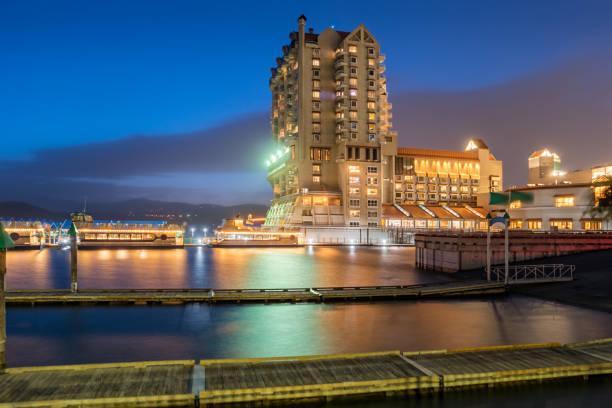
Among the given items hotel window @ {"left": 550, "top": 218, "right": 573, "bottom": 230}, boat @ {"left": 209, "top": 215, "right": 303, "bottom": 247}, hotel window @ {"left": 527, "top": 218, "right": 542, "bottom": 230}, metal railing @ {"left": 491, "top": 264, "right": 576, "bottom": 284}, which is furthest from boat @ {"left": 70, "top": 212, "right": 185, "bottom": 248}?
metal railing @ {"left": 491, "top": 264, "right": 576, "bottom": 284}

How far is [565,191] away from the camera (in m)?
97.5

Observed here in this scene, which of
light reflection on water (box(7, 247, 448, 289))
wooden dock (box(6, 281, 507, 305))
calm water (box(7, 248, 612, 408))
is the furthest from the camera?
light reflection on water (box(7, 247, 448, 289))

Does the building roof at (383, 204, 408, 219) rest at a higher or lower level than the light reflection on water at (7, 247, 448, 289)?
higher

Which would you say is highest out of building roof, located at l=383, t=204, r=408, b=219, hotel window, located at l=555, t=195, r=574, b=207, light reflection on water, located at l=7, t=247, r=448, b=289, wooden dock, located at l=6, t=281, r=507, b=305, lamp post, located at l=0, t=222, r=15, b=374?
hotel window, located at l=555, t=195, r=574, b=207

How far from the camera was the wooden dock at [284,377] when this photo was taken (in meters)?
13.7

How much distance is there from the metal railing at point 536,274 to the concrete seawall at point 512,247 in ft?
11.1

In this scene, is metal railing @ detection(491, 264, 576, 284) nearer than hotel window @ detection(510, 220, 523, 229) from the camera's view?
Yes

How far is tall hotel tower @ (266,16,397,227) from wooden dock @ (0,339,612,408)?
355 feet

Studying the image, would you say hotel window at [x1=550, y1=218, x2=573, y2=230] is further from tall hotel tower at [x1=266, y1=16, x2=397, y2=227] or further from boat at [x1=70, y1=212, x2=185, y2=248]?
boat at [x1=70, y1=212, x2=185, y2=248]

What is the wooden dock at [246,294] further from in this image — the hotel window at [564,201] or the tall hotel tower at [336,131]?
the tall hotel tower at [336,131]

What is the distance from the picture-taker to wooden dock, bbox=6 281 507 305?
32312mm

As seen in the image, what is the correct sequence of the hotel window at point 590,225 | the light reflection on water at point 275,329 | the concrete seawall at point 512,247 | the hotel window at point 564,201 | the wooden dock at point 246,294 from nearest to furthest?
1. the light reflection on water at point 275,329
2. the wooden dock at point 246,294
3. the concrete seawall at point 512,247
4. the hotel window at point 590,225
5. the hotel window at point 564,201

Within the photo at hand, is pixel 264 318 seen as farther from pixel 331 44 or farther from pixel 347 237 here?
pixel 331 44

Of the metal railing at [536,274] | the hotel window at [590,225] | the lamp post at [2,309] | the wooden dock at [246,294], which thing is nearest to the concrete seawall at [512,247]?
the metal railing at [536,274]
